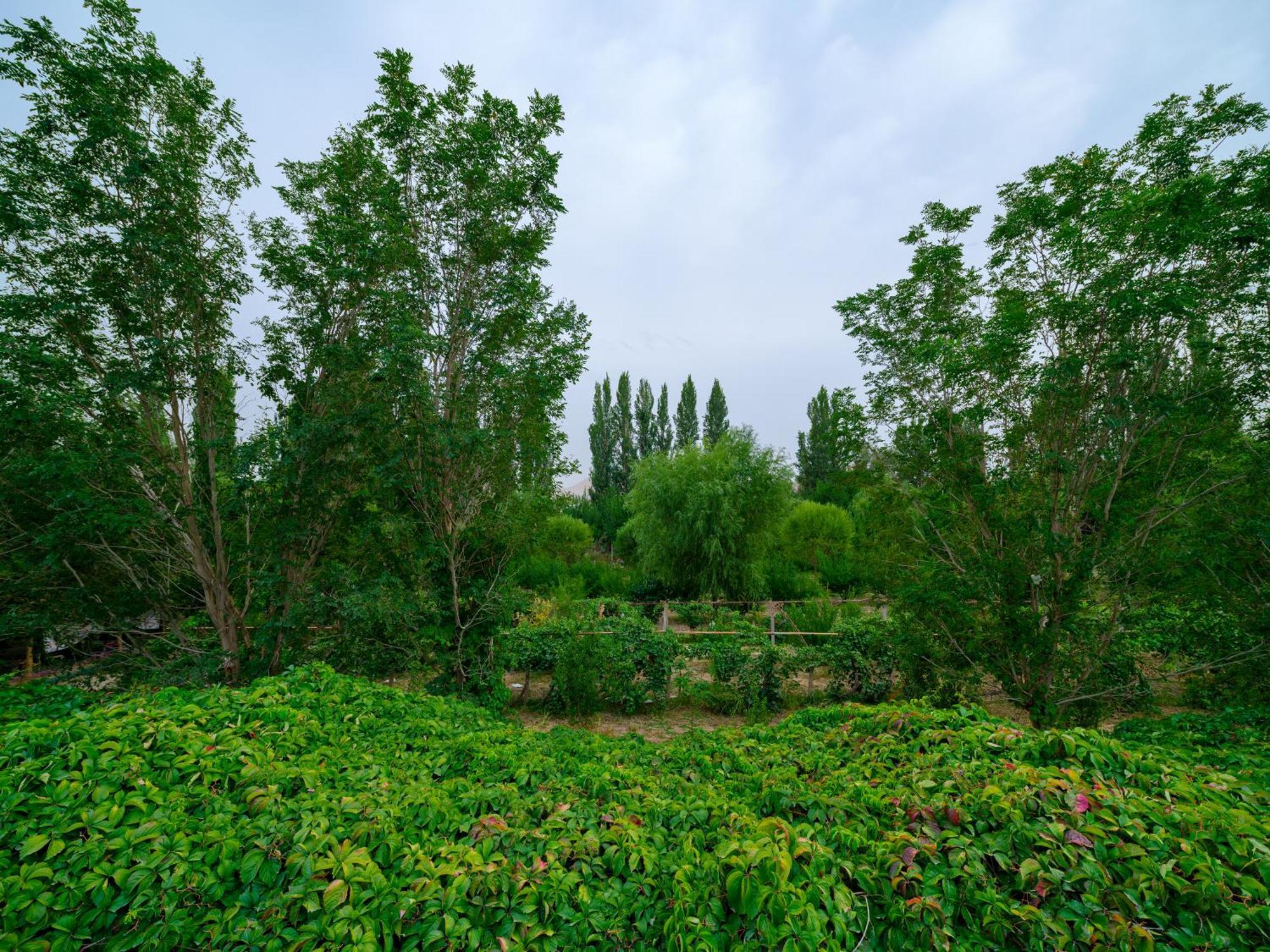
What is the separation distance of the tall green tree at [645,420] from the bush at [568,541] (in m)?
14.5

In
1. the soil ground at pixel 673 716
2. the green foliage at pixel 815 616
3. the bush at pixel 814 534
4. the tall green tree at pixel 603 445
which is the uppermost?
the tall green tree at pixel 603 445

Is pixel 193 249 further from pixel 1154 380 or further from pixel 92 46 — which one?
pixel 1154 380

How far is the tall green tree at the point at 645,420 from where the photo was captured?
130 feet

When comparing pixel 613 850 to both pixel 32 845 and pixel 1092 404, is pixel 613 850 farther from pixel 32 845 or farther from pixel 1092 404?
pixel 1092 404

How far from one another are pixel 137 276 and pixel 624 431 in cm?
3412

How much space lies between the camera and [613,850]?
191 centimetres

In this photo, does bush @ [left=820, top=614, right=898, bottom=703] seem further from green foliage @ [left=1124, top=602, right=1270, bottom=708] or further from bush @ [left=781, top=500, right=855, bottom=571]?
bush @ [left=781, top=500, right=855, bottom=571]

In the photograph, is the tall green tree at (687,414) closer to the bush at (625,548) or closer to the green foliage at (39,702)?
the bush at (625,548)

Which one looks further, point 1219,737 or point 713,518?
point 713,518

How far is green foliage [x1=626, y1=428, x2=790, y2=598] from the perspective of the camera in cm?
1683

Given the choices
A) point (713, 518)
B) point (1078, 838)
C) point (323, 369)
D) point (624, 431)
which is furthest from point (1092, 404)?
point (624, 431)

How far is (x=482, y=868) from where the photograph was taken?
5.82 ft

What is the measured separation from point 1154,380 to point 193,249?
1027 centimetres

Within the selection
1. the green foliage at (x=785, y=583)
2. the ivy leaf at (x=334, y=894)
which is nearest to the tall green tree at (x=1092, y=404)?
the ivy leaf at (x=334, y=894)
